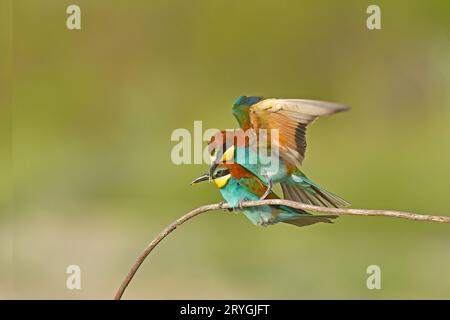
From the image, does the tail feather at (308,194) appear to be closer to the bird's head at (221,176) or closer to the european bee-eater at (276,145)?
the european bee-eater at (276,145)

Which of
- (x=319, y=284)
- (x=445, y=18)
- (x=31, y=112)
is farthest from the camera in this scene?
(x=445, y=18)

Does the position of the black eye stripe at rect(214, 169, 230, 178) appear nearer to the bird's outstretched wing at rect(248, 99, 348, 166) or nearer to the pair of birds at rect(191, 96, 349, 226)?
the pair of birds at rect(191, 96, 349, 226)

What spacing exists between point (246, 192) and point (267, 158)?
5.6 inches

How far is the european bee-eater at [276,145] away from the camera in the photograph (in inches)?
57.6

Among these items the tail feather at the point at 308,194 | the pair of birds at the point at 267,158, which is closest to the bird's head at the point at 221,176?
the pair of birds at the point at 267,158

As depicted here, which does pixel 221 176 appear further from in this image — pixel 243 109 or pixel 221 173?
pixel 243 109

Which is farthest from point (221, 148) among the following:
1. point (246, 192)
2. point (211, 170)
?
point (246, 192)

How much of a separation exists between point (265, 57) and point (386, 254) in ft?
4.88

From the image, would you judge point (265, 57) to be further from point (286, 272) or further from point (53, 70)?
point (286, 272)

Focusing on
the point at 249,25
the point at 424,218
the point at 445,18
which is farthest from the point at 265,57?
the point at 424,218

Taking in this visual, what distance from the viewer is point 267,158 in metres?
1.52

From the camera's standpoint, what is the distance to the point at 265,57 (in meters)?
5.14
